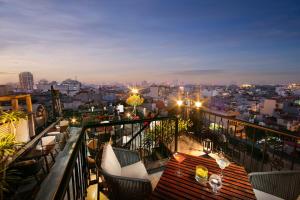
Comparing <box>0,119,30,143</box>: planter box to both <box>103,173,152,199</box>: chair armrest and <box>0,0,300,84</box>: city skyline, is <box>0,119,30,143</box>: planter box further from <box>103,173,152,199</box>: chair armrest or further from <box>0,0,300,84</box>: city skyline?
<box>103,173,152,199</box>: chair armrest

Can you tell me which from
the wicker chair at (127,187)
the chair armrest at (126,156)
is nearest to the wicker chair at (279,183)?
the wicker chair at (127,187)

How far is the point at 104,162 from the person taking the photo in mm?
1877

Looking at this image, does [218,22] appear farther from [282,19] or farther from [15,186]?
[15,186]

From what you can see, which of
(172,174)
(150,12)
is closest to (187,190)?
(172,174)

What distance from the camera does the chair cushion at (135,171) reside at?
7.84ft

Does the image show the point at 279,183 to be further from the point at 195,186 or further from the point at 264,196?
the point at 195,186

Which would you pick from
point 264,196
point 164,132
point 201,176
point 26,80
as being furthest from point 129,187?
point 26,80

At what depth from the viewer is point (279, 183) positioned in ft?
6.63

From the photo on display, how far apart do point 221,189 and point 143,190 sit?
0.83m

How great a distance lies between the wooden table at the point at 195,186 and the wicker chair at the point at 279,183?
0.38m

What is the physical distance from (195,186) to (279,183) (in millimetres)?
1260

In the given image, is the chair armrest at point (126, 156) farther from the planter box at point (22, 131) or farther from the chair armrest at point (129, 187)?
the planter box at point (22, 131)

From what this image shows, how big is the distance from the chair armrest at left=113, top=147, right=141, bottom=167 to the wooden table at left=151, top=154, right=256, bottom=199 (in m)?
0.88

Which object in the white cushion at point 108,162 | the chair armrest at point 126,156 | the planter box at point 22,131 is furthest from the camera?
the planter box at point 22,131
